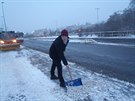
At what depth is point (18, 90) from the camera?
7359 mm

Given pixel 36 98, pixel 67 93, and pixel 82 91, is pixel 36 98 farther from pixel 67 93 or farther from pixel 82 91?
pixel 82 91

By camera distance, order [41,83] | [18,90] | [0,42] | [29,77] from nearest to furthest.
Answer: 1. [18,90]
2. [41,83]
3. [29,77]
4. [0,42]

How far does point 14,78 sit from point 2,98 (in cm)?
261

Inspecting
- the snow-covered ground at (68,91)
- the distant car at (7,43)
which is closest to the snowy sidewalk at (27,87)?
the snow-covered ground at (68,91)

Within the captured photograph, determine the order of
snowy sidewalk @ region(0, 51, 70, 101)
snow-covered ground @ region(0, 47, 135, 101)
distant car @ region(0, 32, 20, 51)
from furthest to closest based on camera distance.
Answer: distant car @ region(0, 32, 20, 51) < snowy sidewalk @ region(0, 51, 70, 101) < snow-covered ground @ region(0, 47, 135, 101)

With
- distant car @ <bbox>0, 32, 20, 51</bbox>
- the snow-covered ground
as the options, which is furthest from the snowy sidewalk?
distant car @ <bbox>0, 32, 20, 51</bbox>

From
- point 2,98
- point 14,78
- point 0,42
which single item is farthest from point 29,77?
point 0,42

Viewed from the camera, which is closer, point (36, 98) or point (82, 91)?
point (36, 98)

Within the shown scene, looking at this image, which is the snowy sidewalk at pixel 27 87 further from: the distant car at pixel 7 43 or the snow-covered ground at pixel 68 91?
the distant car at pixel 7 43

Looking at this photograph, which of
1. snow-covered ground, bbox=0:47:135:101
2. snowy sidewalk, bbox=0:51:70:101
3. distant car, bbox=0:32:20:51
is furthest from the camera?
distant car, bbox=0:32:20:51

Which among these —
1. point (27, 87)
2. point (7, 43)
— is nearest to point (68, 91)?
point (27, 87)

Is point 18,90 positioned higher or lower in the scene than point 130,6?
lower

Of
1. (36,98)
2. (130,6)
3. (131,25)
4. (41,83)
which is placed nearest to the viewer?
(36,98)

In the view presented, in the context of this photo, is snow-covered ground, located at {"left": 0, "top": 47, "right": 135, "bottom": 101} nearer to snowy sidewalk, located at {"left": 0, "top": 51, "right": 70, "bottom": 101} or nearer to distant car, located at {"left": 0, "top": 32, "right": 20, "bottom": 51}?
snowy sidewalk, located at {"left": 0, "top": 51, "right": 70, "bottom": 101}
